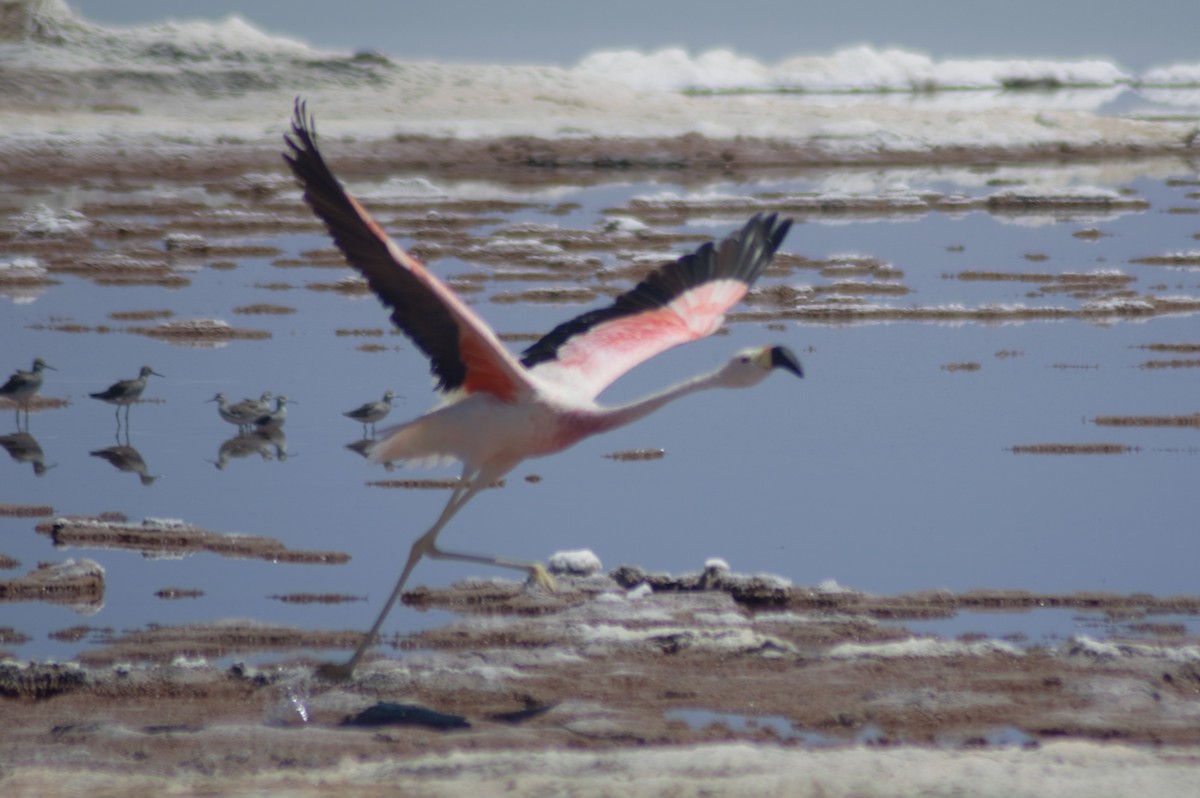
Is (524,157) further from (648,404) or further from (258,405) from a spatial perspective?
(648,404)

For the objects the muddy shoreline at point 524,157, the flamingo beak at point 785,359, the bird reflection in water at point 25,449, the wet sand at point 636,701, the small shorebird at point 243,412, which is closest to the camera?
the wet sand at point 636,701

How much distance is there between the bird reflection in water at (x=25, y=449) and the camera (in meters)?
12.5

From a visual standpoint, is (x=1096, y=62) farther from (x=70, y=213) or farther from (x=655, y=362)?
(x=655, y=362)

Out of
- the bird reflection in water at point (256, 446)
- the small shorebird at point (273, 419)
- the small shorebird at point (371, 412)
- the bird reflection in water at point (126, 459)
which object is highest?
the small shorebird at point (371, 412)

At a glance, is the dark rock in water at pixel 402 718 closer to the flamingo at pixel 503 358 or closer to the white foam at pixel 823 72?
the flamingo at pixel 503 358

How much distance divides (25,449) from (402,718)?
698 cm

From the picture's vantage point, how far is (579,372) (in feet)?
27.1

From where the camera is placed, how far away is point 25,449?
13.1m

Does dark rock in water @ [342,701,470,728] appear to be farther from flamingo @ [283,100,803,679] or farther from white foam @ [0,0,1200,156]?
white foam @ [0,0,1200,156]

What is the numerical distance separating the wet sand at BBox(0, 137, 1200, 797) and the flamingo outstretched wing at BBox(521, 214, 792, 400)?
1183mm

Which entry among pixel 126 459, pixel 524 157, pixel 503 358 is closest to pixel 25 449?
pixel 126 459

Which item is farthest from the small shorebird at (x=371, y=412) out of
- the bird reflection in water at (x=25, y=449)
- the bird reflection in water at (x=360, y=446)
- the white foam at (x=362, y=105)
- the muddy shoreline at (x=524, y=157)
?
the muddy shoreline at (x=524, y=157)

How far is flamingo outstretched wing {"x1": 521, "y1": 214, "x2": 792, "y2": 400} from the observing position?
836 cm

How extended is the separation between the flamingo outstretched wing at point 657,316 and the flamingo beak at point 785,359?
917mm
